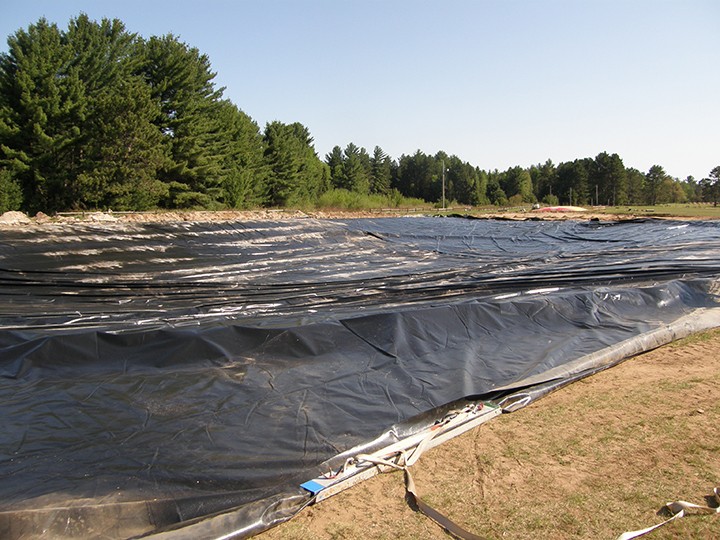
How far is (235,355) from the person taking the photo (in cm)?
370

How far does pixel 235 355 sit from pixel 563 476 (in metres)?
2.31

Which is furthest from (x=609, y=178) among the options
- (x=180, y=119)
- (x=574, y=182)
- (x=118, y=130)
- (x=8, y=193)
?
(x=8, y=193)

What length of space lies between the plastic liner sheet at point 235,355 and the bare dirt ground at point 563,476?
231 millimetres

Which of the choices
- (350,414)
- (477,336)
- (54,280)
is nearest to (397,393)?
(350,414)

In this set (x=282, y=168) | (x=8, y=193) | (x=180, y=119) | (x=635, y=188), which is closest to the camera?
(x=8, y=193)

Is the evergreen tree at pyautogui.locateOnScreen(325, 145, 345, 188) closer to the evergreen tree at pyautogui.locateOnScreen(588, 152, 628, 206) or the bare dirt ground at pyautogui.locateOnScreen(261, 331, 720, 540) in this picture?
the evergreen tree at pyautogui.locateOnScreen(588, 152, 628, 206)

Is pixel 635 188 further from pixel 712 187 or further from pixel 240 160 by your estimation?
pixel 240 160

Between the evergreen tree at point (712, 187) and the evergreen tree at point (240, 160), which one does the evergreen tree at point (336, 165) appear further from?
the evergreen tree at point (712, 187)

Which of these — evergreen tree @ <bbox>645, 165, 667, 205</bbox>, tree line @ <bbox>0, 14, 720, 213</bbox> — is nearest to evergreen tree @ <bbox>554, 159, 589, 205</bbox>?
evergreen tree @ <bbox>645, 165, 667, 205</bbox>

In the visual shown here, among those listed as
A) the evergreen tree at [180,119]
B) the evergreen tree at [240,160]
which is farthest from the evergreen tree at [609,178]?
the evergreen tree at [180,119]

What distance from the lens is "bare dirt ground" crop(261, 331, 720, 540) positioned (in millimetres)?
2074

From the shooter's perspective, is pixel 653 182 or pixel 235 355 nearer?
pixel 235 355

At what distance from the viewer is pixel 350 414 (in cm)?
285

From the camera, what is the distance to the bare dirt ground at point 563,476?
207 centimetres
